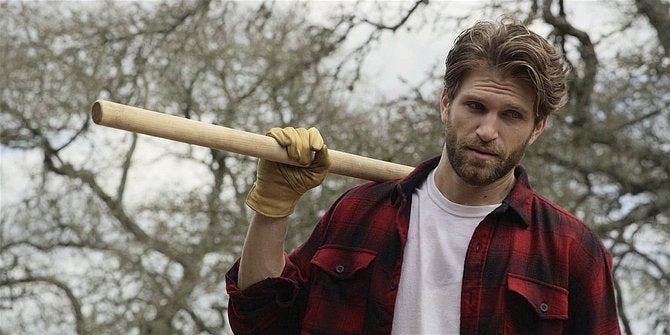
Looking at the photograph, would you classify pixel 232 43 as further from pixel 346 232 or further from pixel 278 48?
pixel 346 232

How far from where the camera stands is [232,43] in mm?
12164

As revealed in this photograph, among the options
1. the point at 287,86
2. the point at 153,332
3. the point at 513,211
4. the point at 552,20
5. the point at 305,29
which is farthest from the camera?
the point at 153,332

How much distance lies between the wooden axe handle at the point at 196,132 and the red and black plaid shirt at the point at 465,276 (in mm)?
197

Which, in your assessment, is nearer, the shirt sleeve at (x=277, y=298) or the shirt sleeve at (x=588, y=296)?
the shirt sleeve at (x=588, y=296)

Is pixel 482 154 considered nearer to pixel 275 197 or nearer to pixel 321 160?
pixel 321 160

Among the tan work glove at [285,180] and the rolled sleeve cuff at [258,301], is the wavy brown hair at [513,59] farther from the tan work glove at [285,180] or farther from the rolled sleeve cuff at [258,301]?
the rolled sleeve cuff at [258,301]

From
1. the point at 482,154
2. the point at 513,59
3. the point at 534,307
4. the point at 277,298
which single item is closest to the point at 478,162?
the point at 482,154

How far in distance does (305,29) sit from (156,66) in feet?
9.41

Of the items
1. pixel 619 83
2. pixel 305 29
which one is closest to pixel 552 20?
pixel 619 83

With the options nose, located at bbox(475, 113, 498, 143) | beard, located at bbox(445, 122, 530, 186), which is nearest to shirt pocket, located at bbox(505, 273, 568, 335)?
beard, located at bbox(445, 122, 530, 186)

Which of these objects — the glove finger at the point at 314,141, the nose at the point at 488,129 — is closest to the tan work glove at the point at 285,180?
the glove finger at the point at 314,141

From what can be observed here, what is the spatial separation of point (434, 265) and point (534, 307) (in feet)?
0.95

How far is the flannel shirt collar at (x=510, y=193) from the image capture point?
2934 mm

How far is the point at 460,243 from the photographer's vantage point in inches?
114
